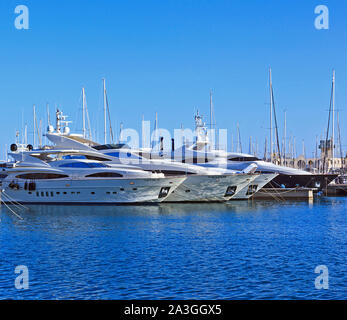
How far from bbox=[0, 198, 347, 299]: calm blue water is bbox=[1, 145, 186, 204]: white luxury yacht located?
182 inches

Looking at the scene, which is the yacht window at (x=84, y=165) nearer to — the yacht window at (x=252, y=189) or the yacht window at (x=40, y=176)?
the yacht window at (x=40, y=176)

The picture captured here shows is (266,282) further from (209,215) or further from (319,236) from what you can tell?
(209,215)

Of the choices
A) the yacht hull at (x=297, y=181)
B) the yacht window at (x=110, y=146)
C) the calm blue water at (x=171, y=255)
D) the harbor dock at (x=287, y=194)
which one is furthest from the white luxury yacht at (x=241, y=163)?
the calm blue water at (x=171, y=255)

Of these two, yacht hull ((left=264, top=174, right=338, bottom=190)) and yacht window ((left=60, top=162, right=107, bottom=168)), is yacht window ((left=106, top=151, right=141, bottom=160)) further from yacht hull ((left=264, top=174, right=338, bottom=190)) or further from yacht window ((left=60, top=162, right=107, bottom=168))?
yacht hull ((left=264, top=174, right=338, bottom=190))

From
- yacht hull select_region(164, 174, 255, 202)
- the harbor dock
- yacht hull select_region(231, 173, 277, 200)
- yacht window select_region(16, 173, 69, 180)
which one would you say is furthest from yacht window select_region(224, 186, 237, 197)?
yacht window select_region(16, 173, 69, 180)

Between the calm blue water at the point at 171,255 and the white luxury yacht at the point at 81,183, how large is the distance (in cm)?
463

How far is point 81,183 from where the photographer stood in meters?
39.9

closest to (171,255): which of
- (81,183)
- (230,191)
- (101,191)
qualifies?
(101,191)

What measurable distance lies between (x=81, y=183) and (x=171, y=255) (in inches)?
856

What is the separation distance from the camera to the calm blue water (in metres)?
14.3

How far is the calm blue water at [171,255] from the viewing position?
14336 mm

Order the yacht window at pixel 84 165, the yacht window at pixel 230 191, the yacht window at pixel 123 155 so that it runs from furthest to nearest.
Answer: the yacht window at pixel 123 155, the yacht window at pixel 230 191, the yacht window at pixel 84 165
